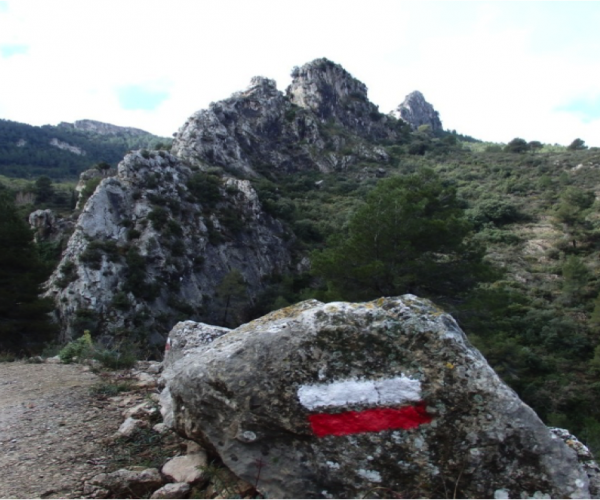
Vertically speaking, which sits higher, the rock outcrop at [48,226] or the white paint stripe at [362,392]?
the rock outcrop at [48,226]

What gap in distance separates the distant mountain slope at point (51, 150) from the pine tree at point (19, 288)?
72132mm

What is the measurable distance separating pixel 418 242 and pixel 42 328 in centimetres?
1267

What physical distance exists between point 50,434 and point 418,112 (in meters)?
148

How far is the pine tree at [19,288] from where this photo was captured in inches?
488

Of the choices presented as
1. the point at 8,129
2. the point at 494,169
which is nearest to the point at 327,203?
the point at 494,169

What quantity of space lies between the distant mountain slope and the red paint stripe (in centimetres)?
8631

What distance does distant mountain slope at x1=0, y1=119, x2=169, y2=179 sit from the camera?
251ft

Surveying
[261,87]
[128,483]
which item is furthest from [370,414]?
[261,87]

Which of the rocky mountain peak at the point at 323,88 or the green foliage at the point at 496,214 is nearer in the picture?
the green foliage at the point at 496,214

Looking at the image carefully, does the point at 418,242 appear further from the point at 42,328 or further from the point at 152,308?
the point at 152,308

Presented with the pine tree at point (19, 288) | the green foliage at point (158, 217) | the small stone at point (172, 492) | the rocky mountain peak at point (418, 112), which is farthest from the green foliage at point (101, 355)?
the rocky mountain peak at point (418, 112)

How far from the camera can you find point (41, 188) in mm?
47438

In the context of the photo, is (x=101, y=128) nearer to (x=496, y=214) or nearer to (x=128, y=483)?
(x=496, y=214)

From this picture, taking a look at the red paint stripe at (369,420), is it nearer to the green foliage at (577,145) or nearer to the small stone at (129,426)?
the small stone at (129,426)
